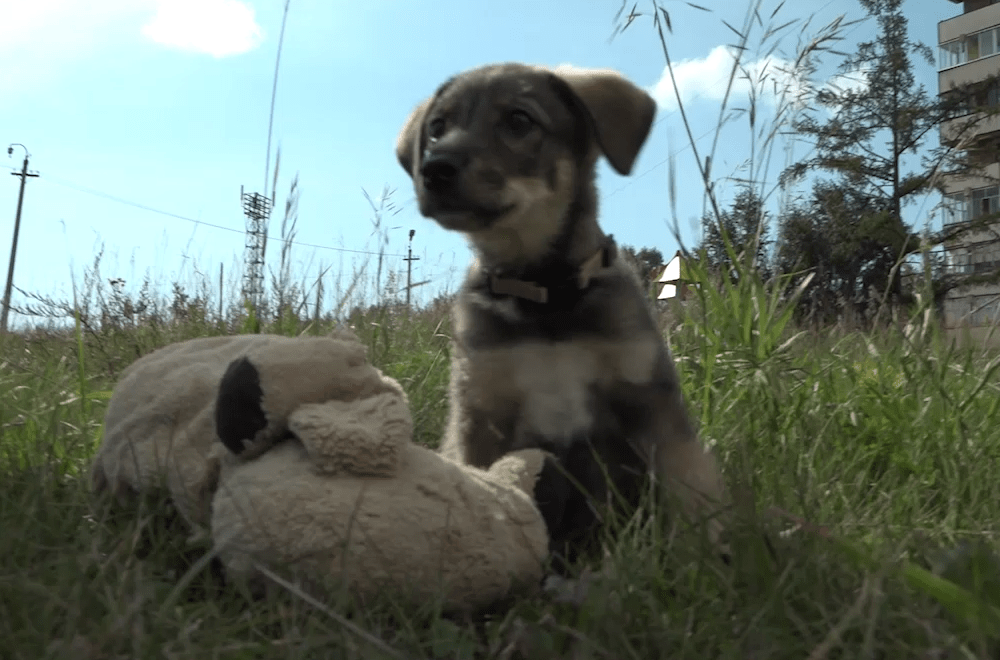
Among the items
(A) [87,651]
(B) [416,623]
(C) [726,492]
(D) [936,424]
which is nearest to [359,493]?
(B) [416,623]

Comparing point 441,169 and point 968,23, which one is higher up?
point 968,23

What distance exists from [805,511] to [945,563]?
410mm

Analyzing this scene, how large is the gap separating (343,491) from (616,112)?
149cm

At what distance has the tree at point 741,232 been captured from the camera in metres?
3.37

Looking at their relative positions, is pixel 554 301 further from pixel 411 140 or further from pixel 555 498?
pixel 411 140

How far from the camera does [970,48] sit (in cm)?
4006

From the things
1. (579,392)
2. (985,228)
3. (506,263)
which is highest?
(985,228)

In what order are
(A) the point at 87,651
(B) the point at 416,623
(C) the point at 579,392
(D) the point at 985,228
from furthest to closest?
(D) the point at 985,228 → (C) the point at 579,392 → (B) the point at 416,623 → (A) the point at 87,651

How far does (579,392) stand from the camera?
2.11m

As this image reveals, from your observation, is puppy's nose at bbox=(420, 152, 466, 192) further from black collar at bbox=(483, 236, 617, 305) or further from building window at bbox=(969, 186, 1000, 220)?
building window at bbox=(969, 186, 1000, 220)

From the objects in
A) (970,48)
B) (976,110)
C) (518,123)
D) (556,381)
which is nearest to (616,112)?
(518,123)

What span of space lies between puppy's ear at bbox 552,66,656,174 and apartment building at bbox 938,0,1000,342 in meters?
23.2

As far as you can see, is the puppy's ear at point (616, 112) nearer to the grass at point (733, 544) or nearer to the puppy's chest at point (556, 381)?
the puppy's chest at point (556, 381)

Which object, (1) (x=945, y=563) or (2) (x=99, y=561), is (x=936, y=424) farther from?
A: (2) (x=99, y=561)
